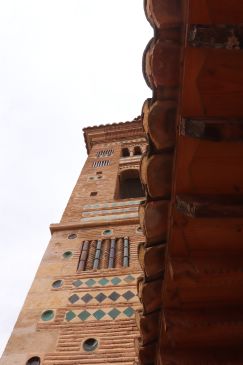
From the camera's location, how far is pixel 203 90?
1150mm

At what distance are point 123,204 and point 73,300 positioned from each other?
287cm

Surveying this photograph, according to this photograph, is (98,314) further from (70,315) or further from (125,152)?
(125,152)

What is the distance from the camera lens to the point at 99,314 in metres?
4.45

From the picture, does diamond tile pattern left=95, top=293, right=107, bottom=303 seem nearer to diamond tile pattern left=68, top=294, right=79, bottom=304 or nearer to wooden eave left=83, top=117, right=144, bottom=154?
diamond tile pattern left=68, top=294, right=79, bottom=304

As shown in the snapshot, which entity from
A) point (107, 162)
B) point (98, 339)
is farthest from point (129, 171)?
point (98, 339)

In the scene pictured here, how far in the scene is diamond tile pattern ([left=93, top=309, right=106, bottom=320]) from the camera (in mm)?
4407

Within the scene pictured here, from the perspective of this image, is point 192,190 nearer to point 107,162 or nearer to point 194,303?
point 194,303

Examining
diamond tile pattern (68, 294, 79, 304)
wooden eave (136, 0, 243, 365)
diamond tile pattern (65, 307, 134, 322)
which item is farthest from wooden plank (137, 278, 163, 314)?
diamond tile pattern (68, 294, 79, 304)

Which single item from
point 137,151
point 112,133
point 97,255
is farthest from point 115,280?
point 112,133

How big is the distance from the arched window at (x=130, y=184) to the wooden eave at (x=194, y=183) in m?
7.73

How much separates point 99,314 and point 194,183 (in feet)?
11.6

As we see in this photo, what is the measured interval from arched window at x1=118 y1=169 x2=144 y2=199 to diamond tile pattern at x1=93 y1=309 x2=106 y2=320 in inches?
195

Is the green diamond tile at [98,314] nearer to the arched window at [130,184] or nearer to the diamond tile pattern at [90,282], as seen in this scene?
the diamond tile pattern at [90,282]

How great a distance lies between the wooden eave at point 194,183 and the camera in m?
1.11
